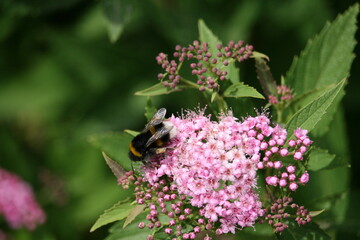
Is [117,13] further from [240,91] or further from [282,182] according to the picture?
[282,182]

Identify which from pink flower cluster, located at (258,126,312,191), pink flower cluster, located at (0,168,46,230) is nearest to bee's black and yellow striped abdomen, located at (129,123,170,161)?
pink flower cluster, located at (258,126,312,191)

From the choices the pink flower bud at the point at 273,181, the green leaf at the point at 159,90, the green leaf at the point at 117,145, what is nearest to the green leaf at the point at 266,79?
the green leaf at the point at 159,90

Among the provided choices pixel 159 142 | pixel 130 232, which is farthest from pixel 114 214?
pixel 159 142

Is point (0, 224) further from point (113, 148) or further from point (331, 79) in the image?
point (331, 79)

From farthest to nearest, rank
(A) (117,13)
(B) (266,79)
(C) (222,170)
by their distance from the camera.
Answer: (A) (117,13)
(B) (266,79)
(C) (222,170)

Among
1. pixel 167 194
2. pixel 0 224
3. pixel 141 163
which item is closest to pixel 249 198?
pixel 167 194
